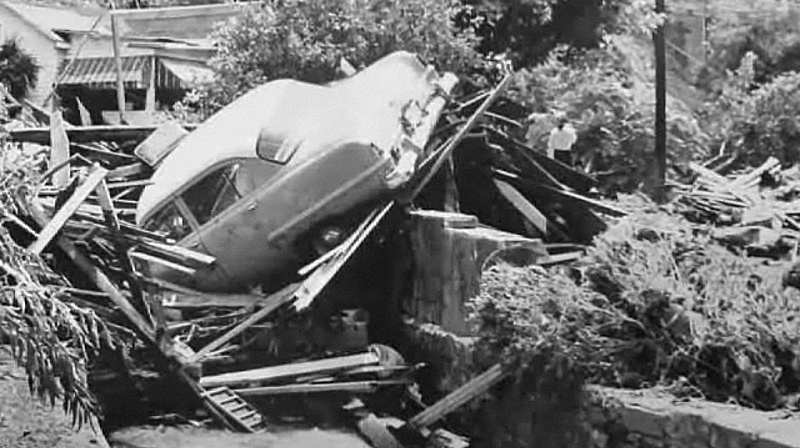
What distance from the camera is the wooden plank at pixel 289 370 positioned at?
10875 mm

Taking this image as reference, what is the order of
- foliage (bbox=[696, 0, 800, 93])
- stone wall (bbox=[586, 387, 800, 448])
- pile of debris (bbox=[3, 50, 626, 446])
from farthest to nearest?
foliage (bbox=[696, 0, 800, 93]) < pile of debris (bbox=[3, 50, 626, 446]) < stone wall (bbox=[586, 387, 800, 448])

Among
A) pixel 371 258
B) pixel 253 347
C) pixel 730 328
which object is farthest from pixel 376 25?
pixel 730 328

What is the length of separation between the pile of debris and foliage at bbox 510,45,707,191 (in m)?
7.60

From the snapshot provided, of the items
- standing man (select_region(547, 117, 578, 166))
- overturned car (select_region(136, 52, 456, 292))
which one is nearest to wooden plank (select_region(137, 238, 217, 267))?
overturned car (select_region(136, 52, 456, 292))

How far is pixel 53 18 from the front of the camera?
31953mm

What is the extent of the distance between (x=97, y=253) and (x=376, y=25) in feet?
27.7

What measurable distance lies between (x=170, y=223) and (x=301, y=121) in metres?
1.73

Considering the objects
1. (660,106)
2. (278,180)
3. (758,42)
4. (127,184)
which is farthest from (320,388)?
(758,42)

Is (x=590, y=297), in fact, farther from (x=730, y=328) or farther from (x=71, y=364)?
(x=71, y=364)

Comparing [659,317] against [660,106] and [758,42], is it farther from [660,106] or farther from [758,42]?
[758,42]

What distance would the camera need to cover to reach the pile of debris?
1039 centimetres

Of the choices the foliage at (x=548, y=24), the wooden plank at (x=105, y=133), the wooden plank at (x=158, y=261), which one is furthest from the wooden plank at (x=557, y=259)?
the foliage at (x=548, y=24)

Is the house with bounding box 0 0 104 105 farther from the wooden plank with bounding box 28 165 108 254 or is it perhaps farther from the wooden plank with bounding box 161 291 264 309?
the wooden plank with bounding box 28 165 108 254

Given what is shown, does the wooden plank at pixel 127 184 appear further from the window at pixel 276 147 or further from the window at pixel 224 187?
the window at pixel 276 147
